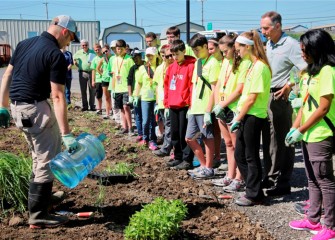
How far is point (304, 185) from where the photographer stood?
17.4 feet

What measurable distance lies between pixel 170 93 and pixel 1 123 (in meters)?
2.68

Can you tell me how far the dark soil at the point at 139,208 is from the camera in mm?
3848

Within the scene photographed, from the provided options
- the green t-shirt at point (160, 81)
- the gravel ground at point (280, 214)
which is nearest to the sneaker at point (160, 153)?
the green t-shirt at point (160, 81)

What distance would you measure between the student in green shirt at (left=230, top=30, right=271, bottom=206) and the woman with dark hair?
2.01ft

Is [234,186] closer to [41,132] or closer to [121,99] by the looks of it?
[41,132]

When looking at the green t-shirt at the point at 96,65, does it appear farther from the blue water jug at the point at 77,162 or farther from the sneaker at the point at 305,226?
the sneaker at the point at 305,226

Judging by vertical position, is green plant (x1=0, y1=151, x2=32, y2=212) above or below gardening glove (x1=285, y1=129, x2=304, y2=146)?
below

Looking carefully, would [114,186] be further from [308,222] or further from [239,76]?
[308,222]

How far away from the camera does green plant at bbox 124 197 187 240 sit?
3305 mm

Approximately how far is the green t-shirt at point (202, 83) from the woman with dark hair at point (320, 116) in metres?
1.87

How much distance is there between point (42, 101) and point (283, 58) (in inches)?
109

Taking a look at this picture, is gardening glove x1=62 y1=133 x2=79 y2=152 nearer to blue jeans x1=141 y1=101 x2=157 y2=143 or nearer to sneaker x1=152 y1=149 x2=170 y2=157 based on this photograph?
sneaker x1=152 y1=149 x2=170 y2=157

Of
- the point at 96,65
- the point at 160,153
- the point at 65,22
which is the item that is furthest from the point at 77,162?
the point at 96,65

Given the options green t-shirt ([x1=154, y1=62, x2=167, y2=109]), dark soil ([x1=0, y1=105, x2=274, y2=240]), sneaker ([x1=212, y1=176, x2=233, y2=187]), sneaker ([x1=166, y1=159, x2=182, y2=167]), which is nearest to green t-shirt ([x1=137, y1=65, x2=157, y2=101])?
green t-shirt ([x1=154, y1=62, x2=167, y2=109])
